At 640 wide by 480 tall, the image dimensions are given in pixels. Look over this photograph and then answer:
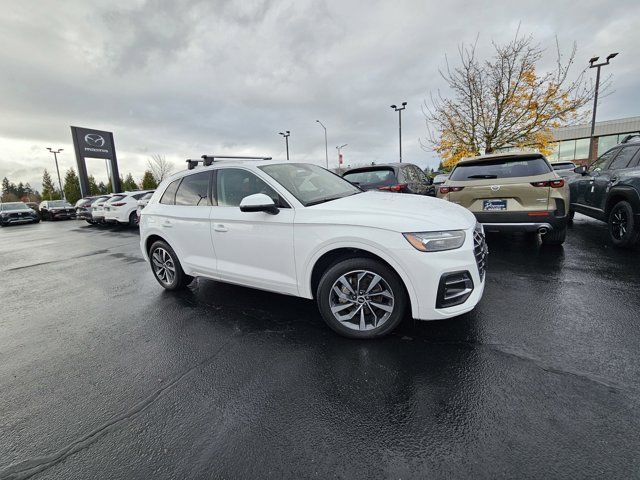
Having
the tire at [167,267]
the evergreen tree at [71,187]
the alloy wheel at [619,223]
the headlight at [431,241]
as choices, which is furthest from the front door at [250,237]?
the evergreen tree at [71,187]

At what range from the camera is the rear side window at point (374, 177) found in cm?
703

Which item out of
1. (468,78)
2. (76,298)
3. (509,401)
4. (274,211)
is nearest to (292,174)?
(274,211)

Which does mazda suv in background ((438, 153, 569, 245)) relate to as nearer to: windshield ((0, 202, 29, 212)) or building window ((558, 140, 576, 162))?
windshield ((0, 202, 29, 212))

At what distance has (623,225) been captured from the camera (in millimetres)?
5348

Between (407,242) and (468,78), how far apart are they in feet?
52.5

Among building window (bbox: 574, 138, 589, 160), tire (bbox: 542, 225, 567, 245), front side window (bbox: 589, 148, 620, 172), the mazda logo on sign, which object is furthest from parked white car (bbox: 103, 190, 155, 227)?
building window (bbox: 574, 138, 589, 160)

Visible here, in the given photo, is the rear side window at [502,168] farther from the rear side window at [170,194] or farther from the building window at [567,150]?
the building window at [567,150]

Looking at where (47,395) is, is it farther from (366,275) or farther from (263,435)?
(366,275)

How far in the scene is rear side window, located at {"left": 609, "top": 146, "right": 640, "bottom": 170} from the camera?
5.50 m

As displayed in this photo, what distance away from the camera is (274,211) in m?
3.16

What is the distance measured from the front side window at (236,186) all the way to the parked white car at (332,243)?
0.04 feet

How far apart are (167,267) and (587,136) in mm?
51017

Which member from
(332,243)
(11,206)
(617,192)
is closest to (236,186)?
(332,243)

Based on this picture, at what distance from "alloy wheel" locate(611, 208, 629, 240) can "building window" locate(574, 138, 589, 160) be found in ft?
147
